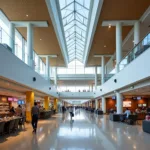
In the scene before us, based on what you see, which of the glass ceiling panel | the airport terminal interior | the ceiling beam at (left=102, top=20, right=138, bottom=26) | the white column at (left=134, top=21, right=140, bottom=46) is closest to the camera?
the airport terminal interior

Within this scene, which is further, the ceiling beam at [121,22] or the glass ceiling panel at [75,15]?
the glass ceiling panel at [75,15]

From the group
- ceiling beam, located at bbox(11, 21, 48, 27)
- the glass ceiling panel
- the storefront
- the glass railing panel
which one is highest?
the glass ceiling panel

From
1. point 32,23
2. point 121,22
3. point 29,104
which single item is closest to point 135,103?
point 121,22

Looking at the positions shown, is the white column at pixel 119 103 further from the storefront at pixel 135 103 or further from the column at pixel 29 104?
the storefront at pixel 135 103

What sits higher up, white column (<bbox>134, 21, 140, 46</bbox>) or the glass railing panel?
white column (<bbox>134, 21, 140, 46</bbox>)


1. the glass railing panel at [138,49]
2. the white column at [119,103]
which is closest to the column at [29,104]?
the white column at [119,103]

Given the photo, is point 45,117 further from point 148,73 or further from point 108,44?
point 148,73

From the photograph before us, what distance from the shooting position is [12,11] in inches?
614

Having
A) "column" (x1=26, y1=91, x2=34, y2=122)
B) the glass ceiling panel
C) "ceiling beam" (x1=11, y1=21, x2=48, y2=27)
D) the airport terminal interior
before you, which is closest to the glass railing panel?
the airport terminal interior

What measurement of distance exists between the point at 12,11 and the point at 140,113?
14.9m

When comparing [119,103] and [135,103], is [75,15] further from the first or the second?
[135,103]

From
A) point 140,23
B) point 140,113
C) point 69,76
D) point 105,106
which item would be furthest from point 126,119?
point 69,76

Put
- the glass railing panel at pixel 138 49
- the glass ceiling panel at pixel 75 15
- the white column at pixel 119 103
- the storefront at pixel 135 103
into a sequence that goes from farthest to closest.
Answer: the storefront at pixel 135 103 → the white column at pixel 119 103 → the glass ceiling panel at pixel 75 15 → the glass railing panel at pixel 138 49

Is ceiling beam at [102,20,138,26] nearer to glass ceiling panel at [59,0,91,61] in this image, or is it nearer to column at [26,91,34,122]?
glass ceiling panel at [59,0,91,61]
